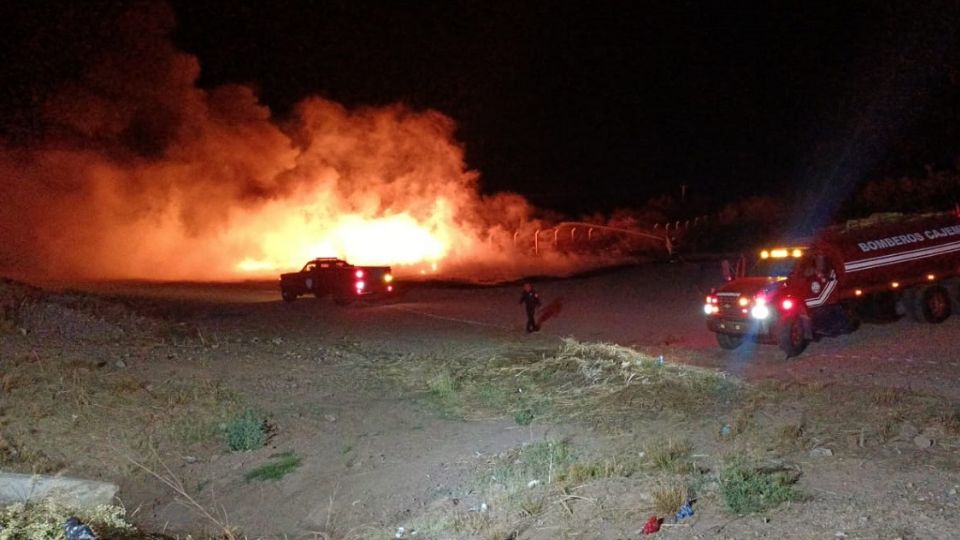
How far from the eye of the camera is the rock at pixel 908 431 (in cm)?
856

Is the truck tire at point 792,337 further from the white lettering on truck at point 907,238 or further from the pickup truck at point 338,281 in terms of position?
the pickup truck at point 338,281

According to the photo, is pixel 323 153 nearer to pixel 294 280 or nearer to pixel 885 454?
pixel 294 280

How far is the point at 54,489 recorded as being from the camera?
26.8 feet

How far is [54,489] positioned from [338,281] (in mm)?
18604

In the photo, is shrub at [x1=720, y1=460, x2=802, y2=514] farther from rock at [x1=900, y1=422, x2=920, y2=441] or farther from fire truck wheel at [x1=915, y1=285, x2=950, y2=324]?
fire truck wheel at [x1=915, y1=285, x2=950, y2=324]

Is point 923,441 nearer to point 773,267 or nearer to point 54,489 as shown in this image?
point 54,489

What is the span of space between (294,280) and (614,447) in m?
19.7

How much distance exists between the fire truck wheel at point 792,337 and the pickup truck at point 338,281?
14.1m

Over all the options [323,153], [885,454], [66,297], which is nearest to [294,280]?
[66,297]

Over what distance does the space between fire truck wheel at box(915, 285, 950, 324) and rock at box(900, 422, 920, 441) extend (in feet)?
32.3

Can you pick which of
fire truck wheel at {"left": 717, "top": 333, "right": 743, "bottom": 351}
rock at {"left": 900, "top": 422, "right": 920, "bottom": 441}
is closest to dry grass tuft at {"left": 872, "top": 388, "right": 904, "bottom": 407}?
rock at {"left": 900, "top": 422, "right": 920, "bottom": 441}

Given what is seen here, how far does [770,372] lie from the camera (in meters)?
13.9

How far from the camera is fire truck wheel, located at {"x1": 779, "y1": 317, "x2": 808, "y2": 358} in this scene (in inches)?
597

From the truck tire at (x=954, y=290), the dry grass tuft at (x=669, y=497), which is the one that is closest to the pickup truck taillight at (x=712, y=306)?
the truck tire at (x=954, y=290)
